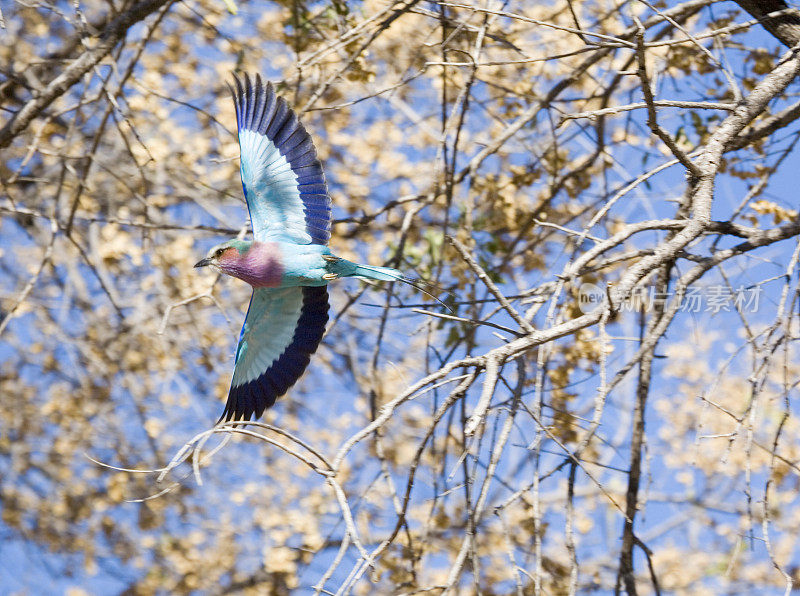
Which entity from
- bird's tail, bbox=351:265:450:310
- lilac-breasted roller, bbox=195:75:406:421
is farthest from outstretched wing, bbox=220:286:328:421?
bird's tail, bbox=351:265:450:310

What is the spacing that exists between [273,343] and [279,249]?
0.40 m

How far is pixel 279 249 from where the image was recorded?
286 cm

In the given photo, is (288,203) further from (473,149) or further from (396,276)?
(473,149)

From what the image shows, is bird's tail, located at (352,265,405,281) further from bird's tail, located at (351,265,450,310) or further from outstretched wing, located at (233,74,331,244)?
outstretched wing, located at (233,74,331,244)

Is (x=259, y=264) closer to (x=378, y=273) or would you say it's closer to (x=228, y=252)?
(x=228, y=252)

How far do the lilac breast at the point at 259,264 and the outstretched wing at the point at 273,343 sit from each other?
0.19 m

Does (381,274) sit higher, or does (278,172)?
(278,172)

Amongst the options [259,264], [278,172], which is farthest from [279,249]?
[278,172]

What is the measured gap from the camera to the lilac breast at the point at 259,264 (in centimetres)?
283

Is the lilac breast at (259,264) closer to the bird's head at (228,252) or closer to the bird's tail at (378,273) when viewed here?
the bird's head at (228,252)

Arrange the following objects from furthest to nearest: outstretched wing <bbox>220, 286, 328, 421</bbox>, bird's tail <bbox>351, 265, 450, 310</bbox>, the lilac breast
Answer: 1. outstretched wing <bbox>220, 286, 328, 421</bbox>
2. the lilac breast
3. bird's tail <bbox>351, 265, 450, 310</bbox>

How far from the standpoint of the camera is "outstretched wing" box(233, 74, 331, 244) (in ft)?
9.39

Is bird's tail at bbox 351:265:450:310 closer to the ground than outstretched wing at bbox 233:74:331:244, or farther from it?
closer to the ground

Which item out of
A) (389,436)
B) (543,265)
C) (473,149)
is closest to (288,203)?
(543,265)
